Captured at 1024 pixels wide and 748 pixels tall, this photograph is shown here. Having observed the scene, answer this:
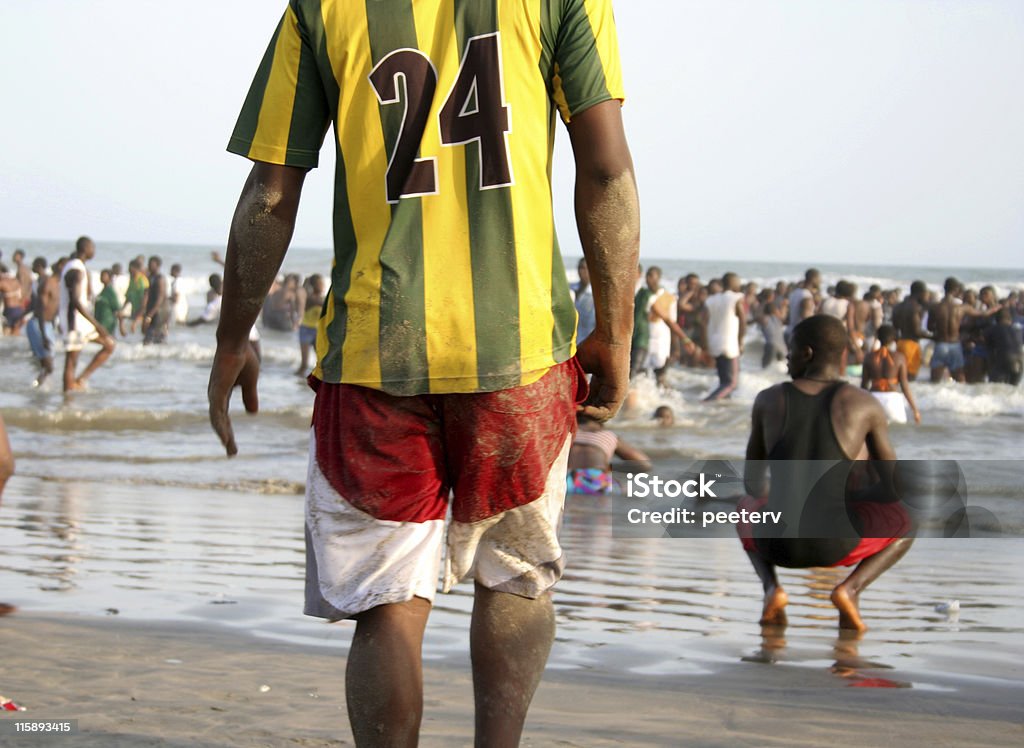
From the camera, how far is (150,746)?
3.01m

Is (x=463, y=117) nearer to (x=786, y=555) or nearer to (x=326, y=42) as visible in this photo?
(x=326, y=42)

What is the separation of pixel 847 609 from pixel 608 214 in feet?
9.46

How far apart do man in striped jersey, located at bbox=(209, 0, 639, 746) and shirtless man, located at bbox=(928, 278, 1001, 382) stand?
56.2 feet

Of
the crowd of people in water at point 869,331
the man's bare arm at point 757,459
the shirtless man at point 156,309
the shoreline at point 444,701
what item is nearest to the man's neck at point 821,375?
the man's bare arm at point 757,459

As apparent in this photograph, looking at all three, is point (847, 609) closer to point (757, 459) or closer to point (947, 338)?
point (757, 459)

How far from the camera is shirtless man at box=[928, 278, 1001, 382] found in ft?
60.7

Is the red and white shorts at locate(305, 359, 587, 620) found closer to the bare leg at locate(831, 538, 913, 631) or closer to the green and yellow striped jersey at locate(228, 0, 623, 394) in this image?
the green and yellow striped jersey at locate(228, 0, 623, 394)

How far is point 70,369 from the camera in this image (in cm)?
1772

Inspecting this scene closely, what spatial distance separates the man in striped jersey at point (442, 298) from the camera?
2246mm

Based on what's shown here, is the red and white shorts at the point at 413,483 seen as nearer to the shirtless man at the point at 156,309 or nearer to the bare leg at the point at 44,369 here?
the bare leg at the point at 44,369

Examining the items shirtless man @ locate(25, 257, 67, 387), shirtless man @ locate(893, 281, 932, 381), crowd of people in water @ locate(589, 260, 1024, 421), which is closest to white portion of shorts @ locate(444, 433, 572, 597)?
crowd of people in water @ locate(589, 260, 1024, 421)

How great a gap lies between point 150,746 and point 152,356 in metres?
22.3

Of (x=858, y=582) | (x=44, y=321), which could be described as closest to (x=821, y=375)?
(x=858, y=582)

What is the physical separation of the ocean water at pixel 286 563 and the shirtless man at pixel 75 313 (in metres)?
1.59
